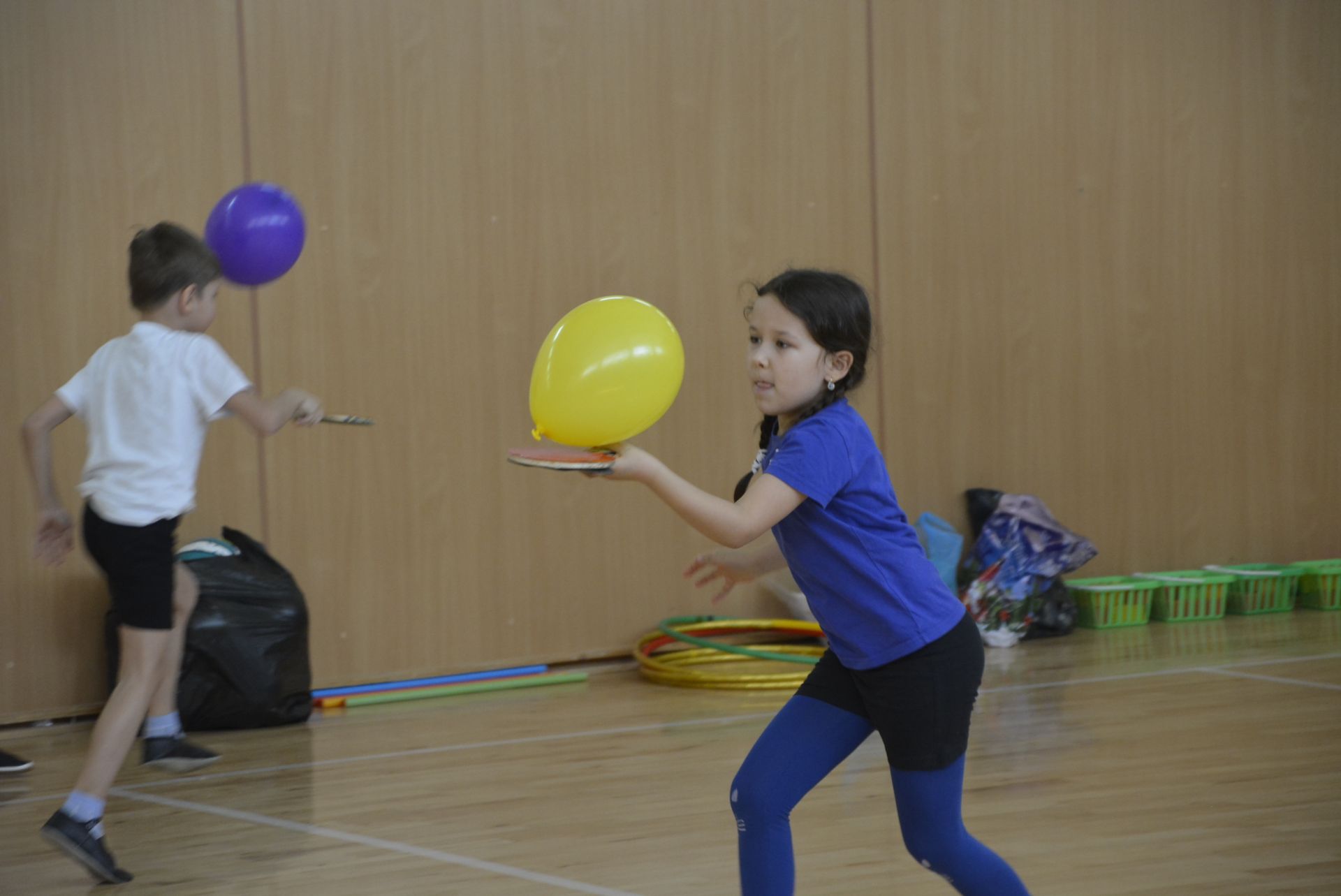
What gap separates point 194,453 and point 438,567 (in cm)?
176

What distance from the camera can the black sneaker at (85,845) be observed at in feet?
9.11

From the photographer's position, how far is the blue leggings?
2.05m

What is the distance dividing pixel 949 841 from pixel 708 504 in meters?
0.62

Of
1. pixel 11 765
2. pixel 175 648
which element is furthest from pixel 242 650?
pixel 11 765

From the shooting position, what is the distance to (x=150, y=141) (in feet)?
15.0

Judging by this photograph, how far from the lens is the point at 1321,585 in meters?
5.87

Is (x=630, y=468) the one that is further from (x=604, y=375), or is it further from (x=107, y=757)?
(x=107, y=757)

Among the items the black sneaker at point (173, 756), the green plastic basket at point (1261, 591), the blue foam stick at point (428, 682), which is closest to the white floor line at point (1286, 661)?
the green plastic basket at point (1261, 591)

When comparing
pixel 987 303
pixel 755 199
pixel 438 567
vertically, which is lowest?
pixel 438 567

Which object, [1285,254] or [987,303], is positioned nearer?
[987,303]

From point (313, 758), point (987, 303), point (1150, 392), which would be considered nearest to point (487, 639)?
point (313, 758)

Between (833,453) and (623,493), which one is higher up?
(833,453)

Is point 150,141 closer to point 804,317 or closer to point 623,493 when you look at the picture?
point 623,493

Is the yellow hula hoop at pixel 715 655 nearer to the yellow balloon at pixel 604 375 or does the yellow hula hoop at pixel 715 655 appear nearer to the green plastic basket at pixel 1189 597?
the green plastic basket at pixel 1189 597
